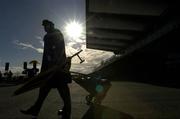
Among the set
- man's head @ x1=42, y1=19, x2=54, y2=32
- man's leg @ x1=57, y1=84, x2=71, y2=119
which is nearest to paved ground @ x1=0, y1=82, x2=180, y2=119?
man's leg @ x1=57, y1=84, x2=71, y2=119

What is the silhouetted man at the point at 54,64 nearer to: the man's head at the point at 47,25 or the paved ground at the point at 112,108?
the man's head at the point at 47,25

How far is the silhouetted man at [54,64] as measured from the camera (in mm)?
5238

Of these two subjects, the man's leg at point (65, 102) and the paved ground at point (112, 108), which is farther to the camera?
the paved ground at point (112, 108)

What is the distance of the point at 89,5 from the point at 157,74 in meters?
19.0

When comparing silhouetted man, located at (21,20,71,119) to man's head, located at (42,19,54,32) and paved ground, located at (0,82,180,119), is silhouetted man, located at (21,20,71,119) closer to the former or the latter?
man's head, located at (42,19,54,32)

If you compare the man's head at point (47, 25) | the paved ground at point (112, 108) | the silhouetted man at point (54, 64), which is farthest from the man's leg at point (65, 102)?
the man's head at point (47, 25)

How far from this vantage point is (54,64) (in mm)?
5270

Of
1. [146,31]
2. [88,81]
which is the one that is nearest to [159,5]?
[146,31]

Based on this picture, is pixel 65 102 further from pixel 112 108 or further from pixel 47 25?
pixel 112 108

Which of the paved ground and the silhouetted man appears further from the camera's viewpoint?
the paved ground

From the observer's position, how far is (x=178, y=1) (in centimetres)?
2458

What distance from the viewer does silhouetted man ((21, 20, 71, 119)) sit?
524 cm

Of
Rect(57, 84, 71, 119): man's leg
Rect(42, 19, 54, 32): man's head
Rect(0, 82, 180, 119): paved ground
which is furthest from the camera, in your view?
Rect(0, 82, 180, 119): paved ground

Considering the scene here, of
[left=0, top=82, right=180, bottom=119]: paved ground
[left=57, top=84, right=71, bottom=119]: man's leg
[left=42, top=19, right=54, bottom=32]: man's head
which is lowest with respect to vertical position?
[left=0, top=82, right=180, bottom=119]: paved ground
